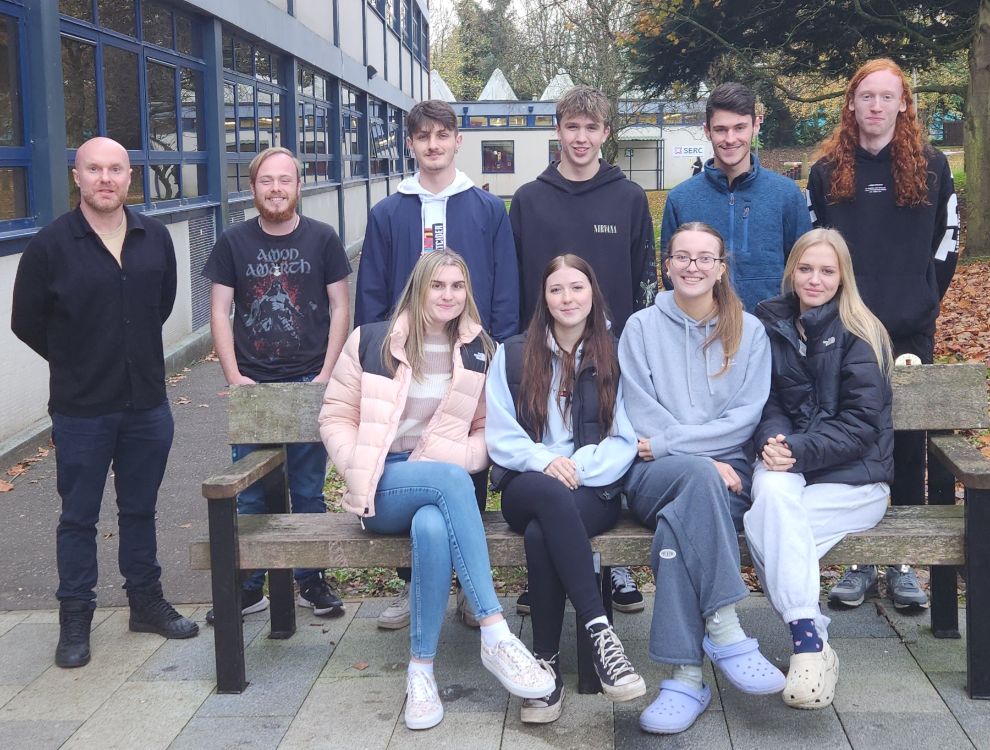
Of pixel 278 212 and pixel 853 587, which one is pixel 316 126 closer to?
pixel 278 212

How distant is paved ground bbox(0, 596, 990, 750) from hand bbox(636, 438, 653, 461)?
79 centimetres

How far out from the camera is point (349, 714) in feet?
13.1

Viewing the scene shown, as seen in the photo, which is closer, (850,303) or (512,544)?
(512,544)

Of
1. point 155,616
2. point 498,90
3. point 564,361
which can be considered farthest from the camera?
point 498,90

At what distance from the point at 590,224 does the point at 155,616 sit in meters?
2.43

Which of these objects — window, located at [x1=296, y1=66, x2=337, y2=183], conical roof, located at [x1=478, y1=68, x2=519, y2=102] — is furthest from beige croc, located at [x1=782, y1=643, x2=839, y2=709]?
conical roof, located at [x1=478, y1=68, x2=519, y2=102]

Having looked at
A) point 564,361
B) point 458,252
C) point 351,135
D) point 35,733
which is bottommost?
point 35,733

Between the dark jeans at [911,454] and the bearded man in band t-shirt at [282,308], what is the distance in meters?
2.36

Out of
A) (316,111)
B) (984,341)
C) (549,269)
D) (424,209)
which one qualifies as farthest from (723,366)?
(316,111)

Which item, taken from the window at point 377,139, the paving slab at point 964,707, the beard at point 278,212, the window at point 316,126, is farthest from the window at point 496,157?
the paving slab at point 964,707

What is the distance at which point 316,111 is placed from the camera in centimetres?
2091

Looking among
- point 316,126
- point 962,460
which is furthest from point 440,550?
point 316,126

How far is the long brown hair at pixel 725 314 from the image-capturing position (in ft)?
13.9

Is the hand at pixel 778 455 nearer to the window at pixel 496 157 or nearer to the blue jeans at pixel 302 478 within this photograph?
the blue jeans at pixel 302 478
